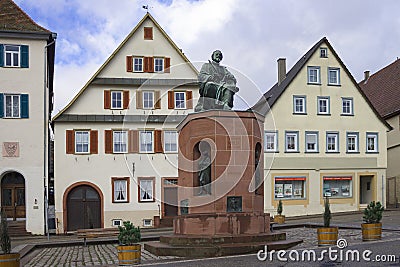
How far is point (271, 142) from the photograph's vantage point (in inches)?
1544

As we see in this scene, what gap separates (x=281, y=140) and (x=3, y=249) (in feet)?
91.5

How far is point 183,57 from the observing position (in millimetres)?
36812

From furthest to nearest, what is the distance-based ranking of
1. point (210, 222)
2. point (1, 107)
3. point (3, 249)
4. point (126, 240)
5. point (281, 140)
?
point (281, 140) < point (1, 107) < point (210, 222) < point (126, 240) < point (3, 249)

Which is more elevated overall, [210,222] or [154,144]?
[154,144]

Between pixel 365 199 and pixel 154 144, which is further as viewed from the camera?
pixel 365 199

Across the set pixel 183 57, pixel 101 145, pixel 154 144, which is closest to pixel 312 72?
pixel 183 57

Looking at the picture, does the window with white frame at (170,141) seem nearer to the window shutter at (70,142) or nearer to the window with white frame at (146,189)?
the window with white frame at (146,189)

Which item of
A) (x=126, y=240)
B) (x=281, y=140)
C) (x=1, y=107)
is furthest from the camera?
(x=281, y=140)

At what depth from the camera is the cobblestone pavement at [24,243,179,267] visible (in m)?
15.5

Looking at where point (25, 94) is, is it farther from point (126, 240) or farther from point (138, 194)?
point (126, 240)

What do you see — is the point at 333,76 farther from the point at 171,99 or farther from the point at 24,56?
the point at 24,56

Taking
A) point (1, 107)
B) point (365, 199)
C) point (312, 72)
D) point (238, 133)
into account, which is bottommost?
point (365, 199)

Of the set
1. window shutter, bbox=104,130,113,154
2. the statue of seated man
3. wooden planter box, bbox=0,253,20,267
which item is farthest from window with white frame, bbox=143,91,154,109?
wooden planter box, bbox=0,253,20,267

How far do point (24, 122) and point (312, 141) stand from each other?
1771 cm
